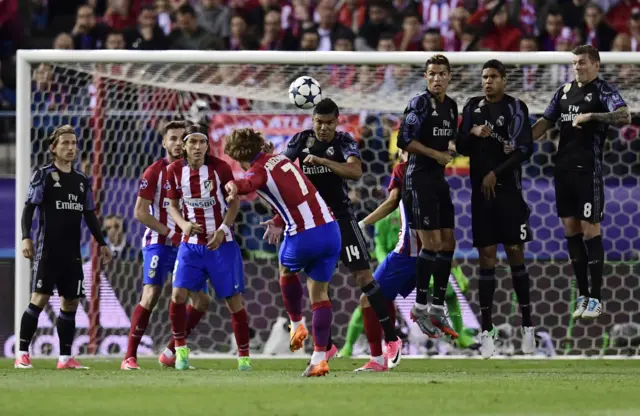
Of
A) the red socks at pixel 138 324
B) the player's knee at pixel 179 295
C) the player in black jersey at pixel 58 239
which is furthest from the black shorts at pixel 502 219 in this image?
the player in black jersey at pixel 58 239

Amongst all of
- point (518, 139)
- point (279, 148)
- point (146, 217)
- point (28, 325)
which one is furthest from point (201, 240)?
point (279, 148)

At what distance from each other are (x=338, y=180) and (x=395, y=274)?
1.00m

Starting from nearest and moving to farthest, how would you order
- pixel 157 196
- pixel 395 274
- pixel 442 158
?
pixel 442 158 → pixel 395 274 → pixel 157 196

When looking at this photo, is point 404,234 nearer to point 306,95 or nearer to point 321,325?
point 306,95

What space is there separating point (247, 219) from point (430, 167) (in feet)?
11.2

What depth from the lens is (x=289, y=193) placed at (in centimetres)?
871

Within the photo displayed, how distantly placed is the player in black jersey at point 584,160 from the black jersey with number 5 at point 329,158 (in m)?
1.62

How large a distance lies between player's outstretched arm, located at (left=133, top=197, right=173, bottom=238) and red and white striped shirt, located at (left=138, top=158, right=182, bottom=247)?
4 centimetres

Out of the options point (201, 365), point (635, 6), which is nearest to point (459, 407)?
point (201, 365)

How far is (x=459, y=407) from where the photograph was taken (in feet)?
22.1

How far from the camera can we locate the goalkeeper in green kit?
39.4ft

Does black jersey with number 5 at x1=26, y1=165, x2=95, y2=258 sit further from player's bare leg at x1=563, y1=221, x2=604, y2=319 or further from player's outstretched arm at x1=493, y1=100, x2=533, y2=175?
player's bare leg at x1=563, y1=221, x2=604, y2=319

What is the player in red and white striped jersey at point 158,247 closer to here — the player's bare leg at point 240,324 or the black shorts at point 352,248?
the player's bare leg at point 240,324

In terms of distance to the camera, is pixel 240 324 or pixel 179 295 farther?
pixel 240 324
